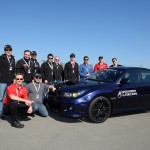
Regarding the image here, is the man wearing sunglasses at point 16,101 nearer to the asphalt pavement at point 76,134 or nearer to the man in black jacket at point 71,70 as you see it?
the asphalt pavement at point 76,134

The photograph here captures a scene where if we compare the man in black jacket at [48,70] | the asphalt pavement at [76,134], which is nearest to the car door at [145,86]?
the asphalt pavement at [76,134]

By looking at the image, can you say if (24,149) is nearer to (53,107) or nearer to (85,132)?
(85,132)

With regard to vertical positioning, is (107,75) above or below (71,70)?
below

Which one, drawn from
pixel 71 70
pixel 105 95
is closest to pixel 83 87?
pixel 105 95

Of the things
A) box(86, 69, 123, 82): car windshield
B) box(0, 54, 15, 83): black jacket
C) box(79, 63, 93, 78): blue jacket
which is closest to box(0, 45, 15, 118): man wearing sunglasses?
box(0, 54, 15, 83): black jacket

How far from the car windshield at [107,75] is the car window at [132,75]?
0.19m

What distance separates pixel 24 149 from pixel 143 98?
4194 mm

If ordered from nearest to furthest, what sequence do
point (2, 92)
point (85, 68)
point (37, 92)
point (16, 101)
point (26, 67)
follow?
point (16, 101) < point (2, 92) < point (37, 92) < point (26, 67) < point (85, 68)

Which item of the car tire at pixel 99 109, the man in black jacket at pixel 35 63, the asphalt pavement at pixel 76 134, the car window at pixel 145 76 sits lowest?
the asphalt pavement at pixel 76 134

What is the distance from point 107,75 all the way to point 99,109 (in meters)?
1.35

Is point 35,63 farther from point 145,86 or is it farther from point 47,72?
point 145,86

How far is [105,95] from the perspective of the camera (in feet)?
22.1

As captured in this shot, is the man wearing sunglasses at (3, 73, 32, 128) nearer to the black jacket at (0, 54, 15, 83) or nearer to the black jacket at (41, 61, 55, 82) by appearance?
the black jacket at (0, 54, 15, 83)

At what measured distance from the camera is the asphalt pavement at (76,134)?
4.81 metres
